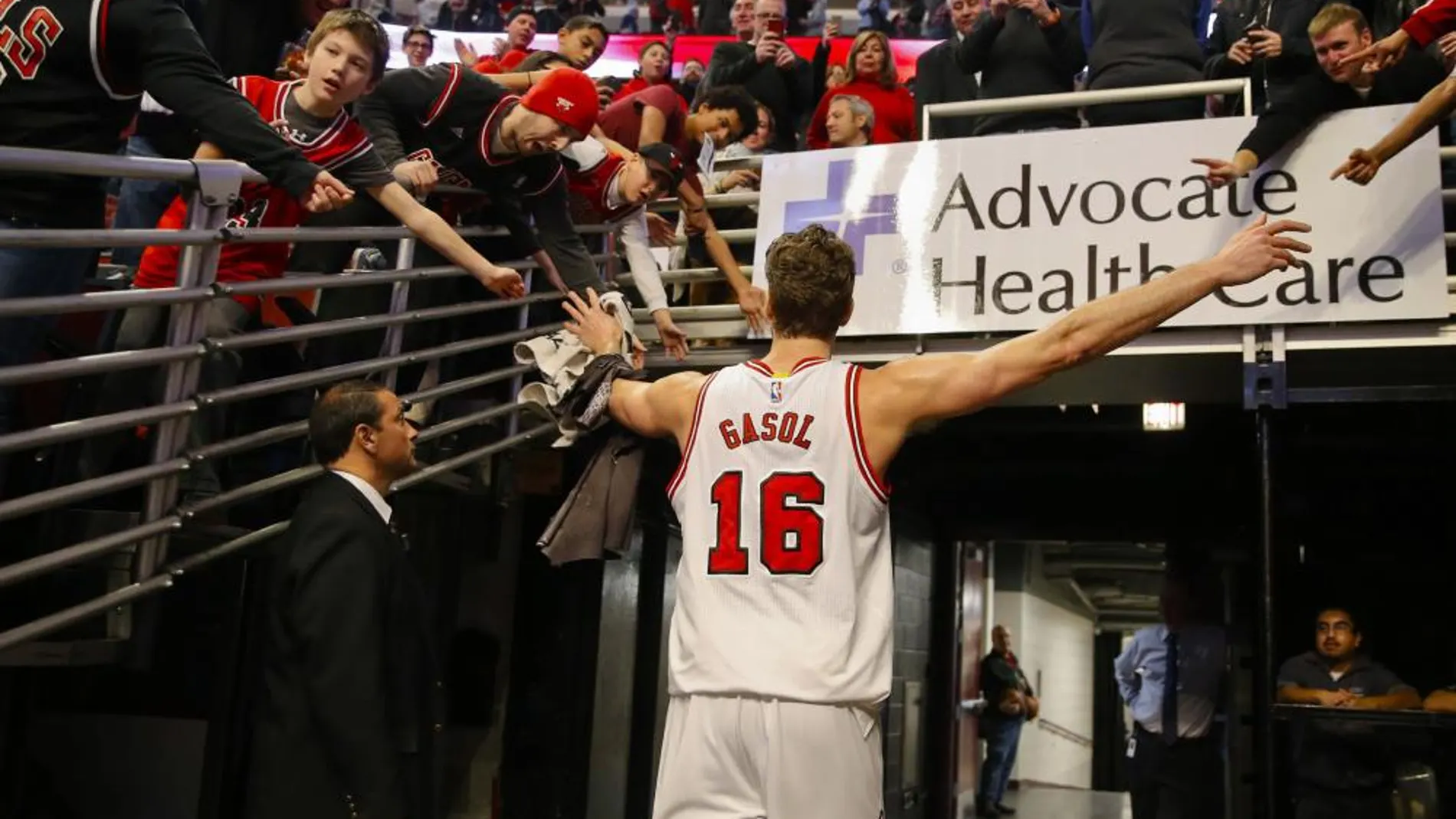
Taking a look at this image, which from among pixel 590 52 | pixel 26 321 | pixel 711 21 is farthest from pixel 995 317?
pixel 711 21

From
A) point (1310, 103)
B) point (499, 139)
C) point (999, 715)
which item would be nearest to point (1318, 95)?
point (1310, 103)

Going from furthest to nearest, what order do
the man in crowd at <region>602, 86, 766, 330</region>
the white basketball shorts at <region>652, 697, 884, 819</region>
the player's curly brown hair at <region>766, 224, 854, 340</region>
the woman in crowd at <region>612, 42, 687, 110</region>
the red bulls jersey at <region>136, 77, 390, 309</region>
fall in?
the woman in crowd at <region>612, 42, 687, 110</region> → the man in crowd at <region>602, 86, 766, 330</region> → the red bulls jersey at <region>136, 77, 390, 309</region> → the player's curly brown hair at <region>766, 224, 854, 340</region> → the white basketball shorts at <region>652, 697, 884, 819</region>

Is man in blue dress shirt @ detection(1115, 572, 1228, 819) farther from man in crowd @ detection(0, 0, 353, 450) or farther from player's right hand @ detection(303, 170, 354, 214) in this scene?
man in crowd @ detection(0, 0, 353, 450)

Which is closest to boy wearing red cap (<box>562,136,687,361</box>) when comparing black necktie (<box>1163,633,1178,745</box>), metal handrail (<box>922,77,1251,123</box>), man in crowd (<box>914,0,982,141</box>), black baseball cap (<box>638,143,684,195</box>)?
black baseball cap (<box>638,143,684,195</box>)

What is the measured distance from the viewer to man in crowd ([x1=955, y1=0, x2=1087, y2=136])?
706 centimetres

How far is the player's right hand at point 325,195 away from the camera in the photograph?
12.9 ft

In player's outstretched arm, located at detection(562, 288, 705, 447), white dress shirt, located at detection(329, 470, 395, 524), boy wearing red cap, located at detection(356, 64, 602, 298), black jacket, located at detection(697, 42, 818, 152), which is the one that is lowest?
white dress shirt, located at detection(329, 470, 395, 524)

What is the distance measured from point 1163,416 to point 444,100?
4746mm

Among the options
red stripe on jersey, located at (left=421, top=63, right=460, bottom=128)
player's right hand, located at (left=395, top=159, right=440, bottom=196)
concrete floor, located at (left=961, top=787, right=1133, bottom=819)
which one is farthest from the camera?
concrete floor, located at (left=961, top=787, right=1133, bottom=819)

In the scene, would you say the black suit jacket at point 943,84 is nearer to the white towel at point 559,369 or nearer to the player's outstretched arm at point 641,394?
the white towel at point 559,369

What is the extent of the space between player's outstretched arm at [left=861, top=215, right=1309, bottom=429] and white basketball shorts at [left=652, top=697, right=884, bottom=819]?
700 millimetres

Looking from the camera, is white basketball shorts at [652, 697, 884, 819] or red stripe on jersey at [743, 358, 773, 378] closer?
white basketball shorts at [652, 697, 884, 819]

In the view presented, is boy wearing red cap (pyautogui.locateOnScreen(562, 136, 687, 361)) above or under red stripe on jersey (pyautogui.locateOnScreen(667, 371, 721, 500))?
above

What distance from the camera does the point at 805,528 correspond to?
3158 millimetres
